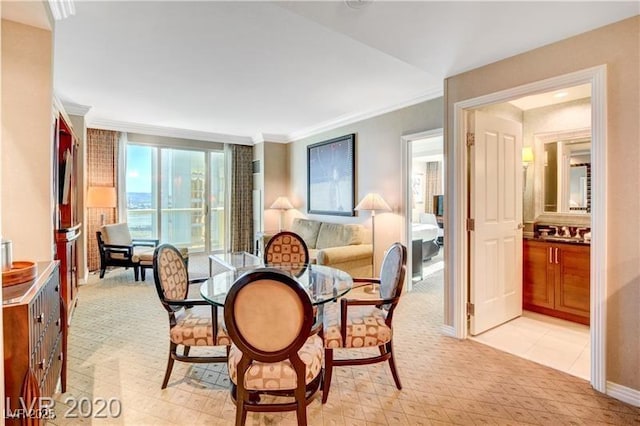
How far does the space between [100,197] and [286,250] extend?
12.1 feet

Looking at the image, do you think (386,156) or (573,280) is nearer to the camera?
(573,280)

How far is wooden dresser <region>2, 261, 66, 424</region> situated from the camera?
1317mm

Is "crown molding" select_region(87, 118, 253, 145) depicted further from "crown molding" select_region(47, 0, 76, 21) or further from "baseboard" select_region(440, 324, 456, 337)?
"baseboard" select_region(440, 324, 456, 337)

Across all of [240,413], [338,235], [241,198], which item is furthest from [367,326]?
[241,198]

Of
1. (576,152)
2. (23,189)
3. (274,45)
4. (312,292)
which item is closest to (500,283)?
(576,152)

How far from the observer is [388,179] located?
15.4 ft

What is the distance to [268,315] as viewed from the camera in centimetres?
158

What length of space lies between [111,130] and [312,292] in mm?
5466

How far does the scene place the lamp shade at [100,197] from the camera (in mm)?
5188

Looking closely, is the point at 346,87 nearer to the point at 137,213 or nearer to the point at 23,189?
the point at 23,189

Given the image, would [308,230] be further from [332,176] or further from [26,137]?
[26,137]

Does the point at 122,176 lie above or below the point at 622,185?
above

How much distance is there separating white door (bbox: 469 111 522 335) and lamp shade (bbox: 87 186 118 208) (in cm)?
521

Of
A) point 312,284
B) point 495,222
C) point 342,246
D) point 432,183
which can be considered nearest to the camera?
point 312,284
